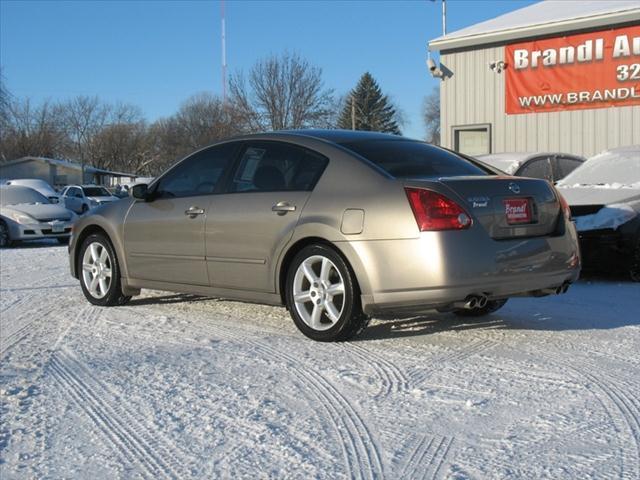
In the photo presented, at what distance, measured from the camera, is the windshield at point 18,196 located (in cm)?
1702

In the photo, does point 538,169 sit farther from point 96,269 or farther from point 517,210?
point 96,269

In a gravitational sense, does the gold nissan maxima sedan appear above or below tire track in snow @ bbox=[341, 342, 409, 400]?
above

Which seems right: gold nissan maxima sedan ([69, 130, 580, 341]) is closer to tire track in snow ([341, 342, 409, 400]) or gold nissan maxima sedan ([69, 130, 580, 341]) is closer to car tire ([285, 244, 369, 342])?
car tire ([285, 244, 369, 342])

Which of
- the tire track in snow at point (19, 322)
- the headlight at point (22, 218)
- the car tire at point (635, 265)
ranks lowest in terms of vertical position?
the tire track in snow at point (19, 322)

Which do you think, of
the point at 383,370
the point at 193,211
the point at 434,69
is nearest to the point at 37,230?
the point at 434,69

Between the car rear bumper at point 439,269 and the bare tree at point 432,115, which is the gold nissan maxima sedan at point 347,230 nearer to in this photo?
the car rear bumper at point 439,269

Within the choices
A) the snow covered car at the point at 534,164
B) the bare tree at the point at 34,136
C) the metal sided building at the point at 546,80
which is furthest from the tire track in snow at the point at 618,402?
the bare tree at the point at 34,136

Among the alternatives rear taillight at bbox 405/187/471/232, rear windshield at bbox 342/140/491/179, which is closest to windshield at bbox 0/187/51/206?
rear windshield at bbox 342/140/491/179

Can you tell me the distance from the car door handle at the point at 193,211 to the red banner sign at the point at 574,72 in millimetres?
12434

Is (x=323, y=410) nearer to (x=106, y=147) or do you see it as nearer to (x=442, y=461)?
(x=442, y=461)

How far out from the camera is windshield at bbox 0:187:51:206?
55.8 ft

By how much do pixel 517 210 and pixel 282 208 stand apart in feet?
5.21

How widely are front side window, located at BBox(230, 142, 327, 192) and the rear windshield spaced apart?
0.31m

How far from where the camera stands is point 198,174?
6195mm
